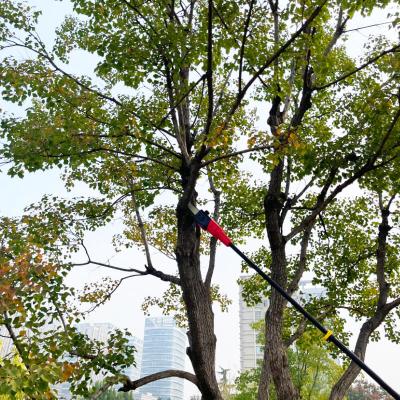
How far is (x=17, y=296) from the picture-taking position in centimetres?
395

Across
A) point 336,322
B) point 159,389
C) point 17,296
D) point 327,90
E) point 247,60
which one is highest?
point 159,389

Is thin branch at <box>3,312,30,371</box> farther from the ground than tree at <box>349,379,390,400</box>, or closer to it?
closer to it

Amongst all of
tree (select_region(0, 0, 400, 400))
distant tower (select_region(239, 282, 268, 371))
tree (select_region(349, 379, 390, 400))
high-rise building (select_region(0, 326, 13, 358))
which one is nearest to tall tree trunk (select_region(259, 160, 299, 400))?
tree (select_region(0, 0, 400, 400))

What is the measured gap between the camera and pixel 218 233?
4.75 meters

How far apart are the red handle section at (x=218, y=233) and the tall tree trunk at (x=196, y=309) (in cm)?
140

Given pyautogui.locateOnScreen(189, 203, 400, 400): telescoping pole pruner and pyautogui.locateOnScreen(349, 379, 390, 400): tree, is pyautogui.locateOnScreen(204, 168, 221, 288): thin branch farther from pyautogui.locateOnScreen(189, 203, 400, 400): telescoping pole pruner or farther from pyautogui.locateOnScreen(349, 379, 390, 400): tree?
pyautogui.locateOnScreen(349, 379, 390, 400): tree

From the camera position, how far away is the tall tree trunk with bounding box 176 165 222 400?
633 centimetres

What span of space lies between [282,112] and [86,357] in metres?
6.30

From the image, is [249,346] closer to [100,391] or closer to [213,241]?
[213,241]

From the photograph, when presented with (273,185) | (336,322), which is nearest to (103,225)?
(273,185)

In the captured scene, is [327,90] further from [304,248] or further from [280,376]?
[280,376]

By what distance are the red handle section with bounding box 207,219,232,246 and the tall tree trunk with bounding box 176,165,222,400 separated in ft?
4.60

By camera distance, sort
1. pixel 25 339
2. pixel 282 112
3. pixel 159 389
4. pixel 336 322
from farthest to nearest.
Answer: pixel 159 389
pixel 336 322
pixel 282 112
pixel 25 339

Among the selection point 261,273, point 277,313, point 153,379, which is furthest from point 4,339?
point 261,273
